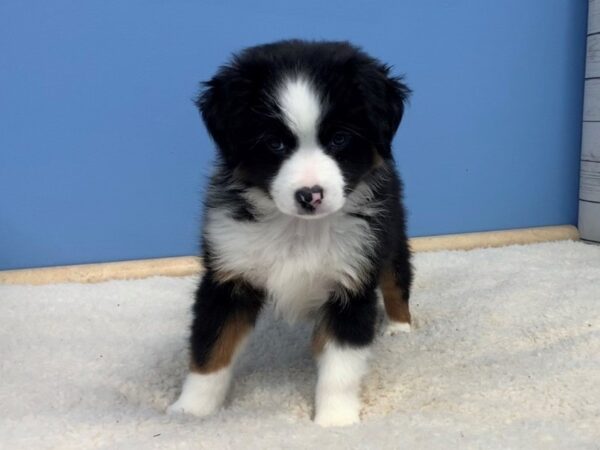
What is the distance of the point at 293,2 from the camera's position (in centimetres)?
316

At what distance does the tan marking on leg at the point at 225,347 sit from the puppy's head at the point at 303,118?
1.29 feet

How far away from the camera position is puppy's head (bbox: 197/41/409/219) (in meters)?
1.55

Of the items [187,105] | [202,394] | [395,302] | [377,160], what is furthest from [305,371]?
[187,105]

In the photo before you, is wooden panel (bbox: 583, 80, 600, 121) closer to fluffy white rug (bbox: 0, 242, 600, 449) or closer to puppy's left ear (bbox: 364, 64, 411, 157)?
fluffy white rug (bbox: 0, 242, 600, 449)

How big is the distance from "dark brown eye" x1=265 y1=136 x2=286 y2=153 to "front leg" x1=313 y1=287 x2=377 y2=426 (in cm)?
47

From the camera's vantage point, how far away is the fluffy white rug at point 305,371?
1.59 m

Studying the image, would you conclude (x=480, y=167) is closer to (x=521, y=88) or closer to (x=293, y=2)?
(x=521, y=88)

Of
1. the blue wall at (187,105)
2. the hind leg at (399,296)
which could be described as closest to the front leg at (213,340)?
the hind leg at (399,296)

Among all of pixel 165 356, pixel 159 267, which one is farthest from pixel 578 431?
pixel 159 267

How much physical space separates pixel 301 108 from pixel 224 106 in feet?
0.77

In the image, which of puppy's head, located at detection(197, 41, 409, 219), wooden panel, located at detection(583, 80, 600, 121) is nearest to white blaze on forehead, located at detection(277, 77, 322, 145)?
puppy's head, located at detection(197, 41, 409, 219)

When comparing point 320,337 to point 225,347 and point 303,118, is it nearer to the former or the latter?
point 225,347

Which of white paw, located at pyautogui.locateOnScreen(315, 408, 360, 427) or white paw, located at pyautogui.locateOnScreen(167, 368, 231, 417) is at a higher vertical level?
white paw, located at pyautogui.locateOnScreen(167, 368, 231, 417)

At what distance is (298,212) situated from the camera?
5.10 ft
